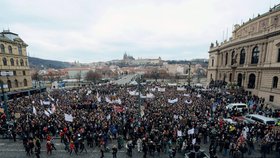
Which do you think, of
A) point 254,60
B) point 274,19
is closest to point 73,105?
point 254,60

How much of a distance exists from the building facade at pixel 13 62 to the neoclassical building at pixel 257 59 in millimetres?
52413

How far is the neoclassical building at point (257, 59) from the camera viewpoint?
88.3ft

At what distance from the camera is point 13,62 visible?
4216 centimetres

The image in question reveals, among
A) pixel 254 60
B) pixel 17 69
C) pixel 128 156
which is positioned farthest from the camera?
pixel 17 69

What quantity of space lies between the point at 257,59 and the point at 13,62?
57.1 meters

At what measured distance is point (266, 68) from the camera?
28.5 meters

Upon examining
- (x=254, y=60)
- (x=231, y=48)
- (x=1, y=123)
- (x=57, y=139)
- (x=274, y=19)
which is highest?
(x=274, y=19)

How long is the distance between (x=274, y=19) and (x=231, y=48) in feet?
32.5

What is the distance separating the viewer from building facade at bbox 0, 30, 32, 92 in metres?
39.3

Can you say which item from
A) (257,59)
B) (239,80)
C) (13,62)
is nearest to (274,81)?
(257,59)

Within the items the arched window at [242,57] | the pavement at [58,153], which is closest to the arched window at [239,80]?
the arched window at [242,57]

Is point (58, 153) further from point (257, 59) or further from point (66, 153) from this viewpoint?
point (257, 59)

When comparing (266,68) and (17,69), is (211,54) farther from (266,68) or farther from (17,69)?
(17,69)

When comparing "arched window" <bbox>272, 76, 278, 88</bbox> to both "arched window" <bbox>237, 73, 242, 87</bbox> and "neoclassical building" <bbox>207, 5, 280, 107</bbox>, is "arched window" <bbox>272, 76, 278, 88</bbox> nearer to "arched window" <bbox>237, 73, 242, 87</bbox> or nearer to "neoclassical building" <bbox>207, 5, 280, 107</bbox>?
"neoclassical building" <bbox>207, 5, 280, 107</bbox>
